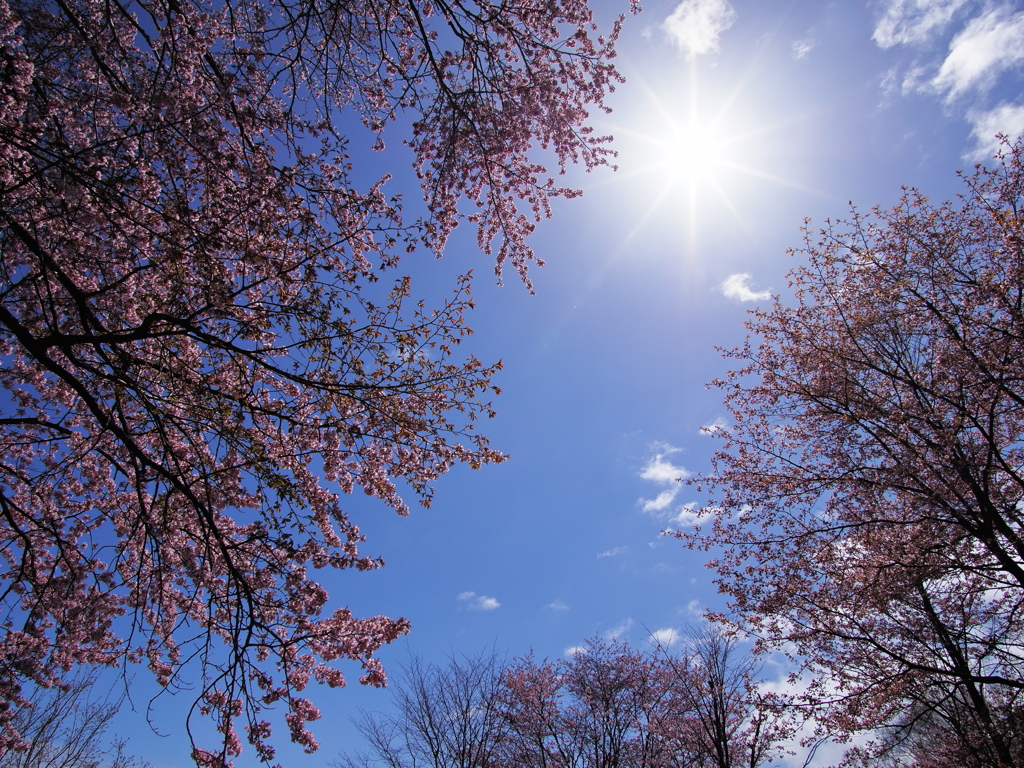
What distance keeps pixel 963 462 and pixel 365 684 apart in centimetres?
825

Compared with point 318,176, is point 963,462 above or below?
below

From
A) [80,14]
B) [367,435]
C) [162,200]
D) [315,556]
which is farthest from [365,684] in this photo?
[80,14]

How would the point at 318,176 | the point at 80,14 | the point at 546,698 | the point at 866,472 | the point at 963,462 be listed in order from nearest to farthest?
1. the point at 80,14
2. the point at 318,176
3. the point at 963,462
4. the point at 866,472
5. the point at 546,698

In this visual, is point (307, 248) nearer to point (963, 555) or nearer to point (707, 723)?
point (963, 555)

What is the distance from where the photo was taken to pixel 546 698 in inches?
720

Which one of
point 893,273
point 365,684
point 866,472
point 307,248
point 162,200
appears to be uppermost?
point 893,273

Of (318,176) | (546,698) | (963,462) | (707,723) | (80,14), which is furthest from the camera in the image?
(546,698)

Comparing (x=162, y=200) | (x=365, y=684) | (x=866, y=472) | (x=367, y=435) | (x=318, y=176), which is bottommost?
(x=365, y=684)

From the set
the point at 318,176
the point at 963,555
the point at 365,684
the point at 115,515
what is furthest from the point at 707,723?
the point at 318,176

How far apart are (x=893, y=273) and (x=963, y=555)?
4.49m

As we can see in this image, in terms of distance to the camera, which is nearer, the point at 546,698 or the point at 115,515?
the point at 115,515

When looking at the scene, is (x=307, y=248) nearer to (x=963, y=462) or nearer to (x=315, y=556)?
(x=315, y=556)

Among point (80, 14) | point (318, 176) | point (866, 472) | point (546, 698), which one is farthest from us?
point (546, 698)

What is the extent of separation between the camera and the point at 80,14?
4.70 m
